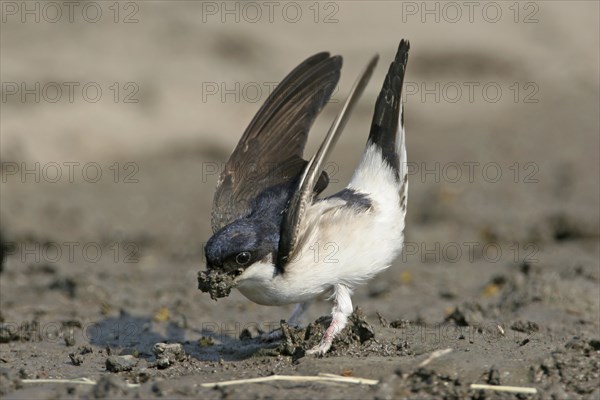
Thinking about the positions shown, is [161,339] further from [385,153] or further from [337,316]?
[385,153]

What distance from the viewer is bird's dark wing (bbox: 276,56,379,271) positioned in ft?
16.7

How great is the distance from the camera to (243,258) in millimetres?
5039

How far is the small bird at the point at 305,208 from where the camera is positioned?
201 inches

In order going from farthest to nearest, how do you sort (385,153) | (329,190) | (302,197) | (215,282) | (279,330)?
(329,190) → (385,153) → (279,330) → (302,197) → (215,282)

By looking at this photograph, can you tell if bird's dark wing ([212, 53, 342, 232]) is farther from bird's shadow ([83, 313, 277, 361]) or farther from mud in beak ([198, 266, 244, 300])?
mud in beak ([198, 266, 244, 300])

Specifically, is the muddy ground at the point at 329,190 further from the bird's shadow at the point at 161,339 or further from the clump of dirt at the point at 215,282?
the clump of dirt at the point at 215,282

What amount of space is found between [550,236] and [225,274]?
429 centimetres

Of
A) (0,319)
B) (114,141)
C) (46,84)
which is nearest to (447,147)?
(114,141)

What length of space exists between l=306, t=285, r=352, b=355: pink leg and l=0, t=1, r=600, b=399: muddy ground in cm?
10

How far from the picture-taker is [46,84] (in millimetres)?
11102

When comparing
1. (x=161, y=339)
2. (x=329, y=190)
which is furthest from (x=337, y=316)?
(x=329, y=190)

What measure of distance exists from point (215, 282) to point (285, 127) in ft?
5.26

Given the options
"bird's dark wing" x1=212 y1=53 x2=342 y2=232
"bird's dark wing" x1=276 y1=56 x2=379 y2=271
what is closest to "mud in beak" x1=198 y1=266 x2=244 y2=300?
"bird's dark wing" x1=276 y1=56 x2=379 y2=271

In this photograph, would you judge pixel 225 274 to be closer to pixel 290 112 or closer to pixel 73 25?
pixel 290 112
